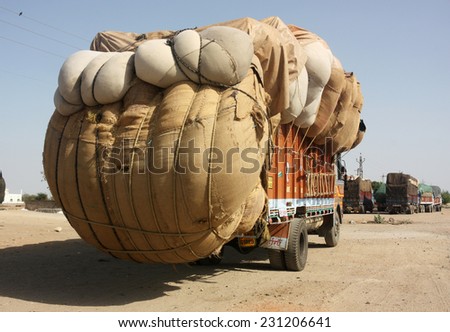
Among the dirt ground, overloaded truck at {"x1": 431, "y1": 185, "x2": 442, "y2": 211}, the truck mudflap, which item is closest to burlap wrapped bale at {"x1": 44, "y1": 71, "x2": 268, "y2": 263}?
the dirt ground

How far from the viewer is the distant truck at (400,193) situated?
3769 cm

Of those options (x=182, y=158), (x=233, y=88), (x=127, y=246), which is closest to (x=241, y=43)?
(x=233, y=88)

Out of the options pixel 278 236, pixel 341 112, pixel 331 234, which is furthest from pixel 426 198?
pixel 278 236

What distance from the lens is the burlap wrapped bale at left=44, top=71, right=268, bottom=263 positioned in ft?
18.4

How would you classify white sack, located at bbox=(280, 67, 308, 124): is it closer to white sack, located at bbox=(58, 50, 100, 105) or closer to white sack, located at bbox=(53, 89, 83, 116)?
white sack, located at bbox=(58, 50, 100, 105)

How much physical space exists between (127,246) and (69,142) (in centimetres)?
154

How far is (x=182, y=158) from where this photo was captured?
18.2 feet

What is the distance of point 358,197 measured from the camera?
38219 mm

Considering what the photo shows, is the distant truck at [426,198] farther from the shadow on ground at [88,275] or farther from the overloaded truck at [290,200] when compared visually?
the shadow on ground at [88,275]

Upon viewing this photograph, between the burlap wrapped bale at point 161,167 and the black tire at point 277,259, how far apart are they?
3.04 meters

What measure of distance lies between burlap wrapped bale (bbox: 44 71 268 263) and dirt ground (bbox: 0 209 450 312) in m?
0.88

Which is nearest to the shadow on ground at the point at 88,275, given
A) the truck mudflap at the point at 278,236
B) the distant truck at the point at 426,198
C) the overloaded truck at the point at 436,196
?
the truck mudflap at the point at 278,236

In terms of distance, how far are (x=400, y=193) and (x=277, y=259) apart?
103 ft

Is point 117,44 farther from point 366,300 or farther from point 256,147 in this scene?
point 366,300
